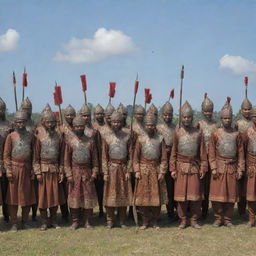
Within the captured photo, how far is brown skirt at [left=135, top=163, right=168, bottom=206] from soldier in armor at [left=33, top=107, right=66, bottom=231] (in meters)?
1.51

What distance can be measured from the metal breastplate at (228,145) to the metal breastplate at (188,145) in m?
0.45

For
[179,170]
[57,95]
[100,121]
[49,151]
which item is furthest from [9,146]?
[179,170]

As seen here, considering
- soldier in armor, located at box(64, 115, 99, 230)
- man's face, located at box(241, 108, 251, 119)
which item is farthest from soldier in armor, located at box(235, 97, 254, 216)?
soldier in armor, located at box(64, 115, 99, 230)

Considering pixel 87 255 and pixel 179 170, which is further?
pixel 179 170

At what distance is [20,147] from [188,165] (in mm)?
3168

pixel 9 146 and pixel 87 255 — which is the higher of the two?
pixel 9 146

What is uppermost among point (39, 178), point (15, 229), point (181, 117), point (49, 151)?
point (181, 117)

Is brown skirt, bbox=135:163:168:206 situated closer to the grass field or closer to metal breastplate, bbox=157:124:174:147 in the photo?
the grass field

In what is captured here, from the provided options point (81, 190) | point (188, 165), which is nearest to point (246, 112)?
point (188, 165)

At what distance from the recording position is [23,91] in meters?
8.66

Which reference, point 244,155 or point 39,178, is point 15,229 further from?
point 244,155

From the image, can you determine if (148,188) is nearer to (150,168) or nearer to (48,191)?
(150,168)

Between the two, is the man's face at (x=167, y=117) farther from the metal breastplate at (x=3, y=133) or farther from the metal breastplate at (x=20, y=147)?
the metal breastplate at (x=3, y=133)

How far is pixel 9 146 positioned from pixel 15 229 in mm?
1605
